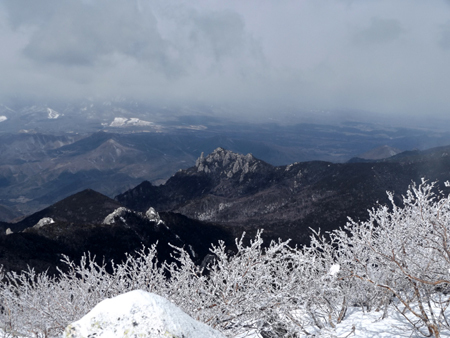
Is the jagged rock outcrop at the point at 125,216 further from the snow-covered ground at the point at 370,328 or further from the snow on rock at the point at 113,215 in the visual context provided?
the snow-covered ground at the point at 370,328

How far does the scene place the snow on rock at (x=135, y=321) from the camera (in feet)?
17.2

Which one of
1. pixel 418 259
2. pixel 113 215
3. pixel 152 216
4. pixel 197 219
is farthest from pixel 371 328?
pixel 197 219

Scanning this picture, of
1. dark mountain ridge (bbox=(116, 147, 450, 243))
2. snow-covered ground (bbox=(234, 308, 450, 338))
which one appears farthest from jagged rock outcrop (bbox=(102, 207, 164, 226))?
snow-covered ground (bbox=(234, 308, 450, 338))

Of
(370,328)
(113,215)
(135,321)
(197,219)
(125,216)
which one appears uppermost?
(135,321)

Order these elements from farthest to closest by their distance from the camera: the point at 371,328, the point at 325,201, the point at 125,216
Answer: the point at 325,201, the point at 125,216, the point at 371,328

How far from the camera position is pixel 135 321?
17.4ft

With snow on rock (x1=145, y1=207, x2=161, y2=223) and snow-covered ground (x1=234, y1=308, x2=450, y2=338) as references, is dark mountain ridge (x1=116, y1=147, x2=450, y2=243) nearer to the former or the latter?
snow on rock (x1=145, y1=207, x2=161, y2=223)

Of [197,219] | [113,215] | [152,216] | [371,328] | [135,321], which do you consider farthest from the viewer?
[197,219]

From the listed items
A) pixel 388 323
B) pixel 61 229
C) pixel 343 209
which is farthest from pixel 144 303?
pixel 343 209

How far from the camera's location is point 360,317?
35.8 feet

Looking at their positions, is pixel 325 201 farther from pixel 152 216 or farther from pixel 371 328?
pixel 371 328

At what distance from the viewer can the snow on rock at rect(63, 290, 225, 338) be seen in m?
5.25

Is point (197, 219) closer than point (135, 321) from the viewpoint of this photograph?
No

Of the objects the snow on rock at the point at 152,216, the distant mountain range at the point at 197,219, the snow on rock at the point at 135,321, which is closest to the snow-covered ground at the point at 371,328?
the snow on rock at the point at 135,321
